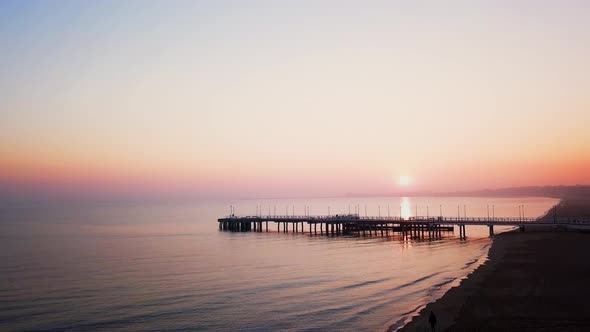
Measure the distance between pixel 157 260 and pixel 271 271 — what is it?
19.0 m

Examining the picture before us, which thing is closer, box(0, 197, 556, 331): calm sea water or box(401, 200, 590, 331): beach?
box(401, 200, 590, 331): beach

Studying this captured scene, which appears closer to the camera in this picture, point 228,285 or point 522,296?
point 522,296

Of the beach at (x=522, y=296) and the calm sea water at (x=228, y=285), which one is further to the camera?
the calm sea water at (x=228, y=285)

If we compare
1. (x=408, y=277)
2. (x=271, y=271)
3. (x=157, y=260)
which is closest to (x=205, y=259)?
(x=157, y=260)

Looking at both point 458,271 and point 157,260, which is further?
point 157,260

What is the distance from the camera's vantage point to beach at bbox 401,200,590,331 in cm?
2644

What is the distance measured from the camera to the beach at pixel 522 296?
86.7 feet

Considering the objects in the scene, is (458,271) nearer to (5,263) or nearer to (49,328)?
(49,328)

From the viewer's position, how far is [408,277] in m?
46.1

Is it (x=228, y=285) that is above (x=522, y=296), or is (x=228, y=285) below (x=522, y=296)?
below

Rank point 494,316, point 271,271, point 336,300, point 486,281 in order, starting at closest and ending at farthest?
point 494,316 → point 336,300 → point 486,281 → point 271,271

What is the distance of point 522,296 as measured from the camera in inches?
1308

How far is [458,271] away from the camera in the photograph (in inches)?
1898

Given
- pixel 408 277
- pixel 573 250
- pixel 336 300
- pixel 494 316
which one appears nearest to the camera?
pixel 494 316
